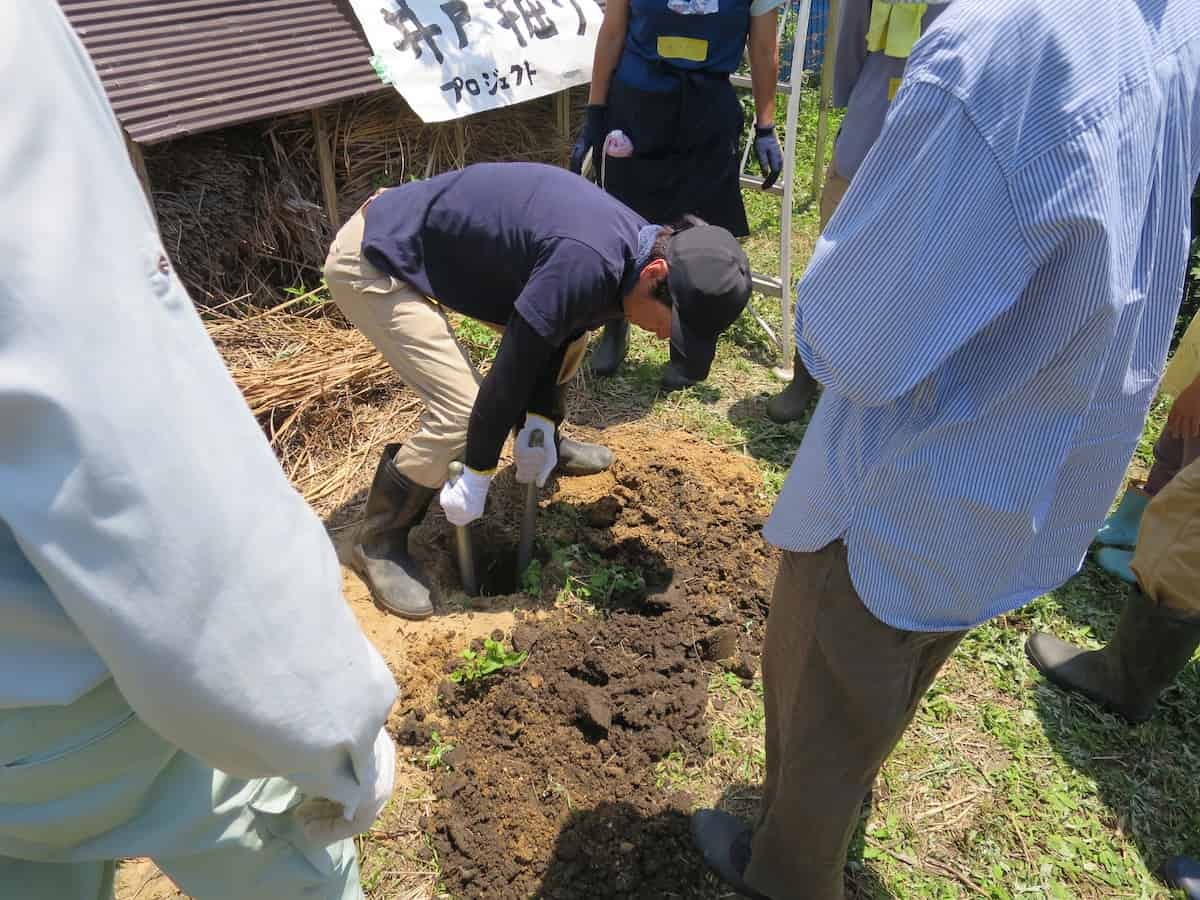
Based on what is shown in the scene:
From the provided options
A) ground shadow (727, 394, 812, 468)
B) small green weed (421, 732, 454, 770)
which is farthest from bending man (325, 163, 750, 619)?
ground shadow (727, 394, 812, 468)

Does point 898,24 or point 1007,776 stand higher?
point 898,24

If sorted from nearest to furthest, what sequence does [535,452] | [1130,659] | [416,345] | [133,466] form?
[133,466]
[1130,659]
[416,345]
[535,452]

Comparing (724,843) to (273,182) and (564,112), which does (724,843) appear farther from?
(564,112)

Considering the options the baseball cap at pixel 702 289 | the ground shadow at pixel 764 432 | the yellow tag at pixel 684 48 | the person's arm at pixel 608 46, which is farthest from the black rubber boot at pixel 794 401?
the baseball cap at pixel 702 289

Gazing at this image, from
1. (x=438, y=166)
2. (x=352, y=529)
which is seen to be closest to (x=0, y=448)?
(x=352, y=529)

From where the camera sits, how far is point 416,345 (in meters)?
2.90

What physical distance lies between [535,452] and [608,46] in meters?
2.19

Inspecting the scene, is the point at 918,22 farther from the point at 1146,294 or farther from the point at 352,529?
the point at 352,529

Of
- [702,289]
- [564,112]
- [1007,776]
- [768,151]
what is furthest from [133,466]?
[564,112]

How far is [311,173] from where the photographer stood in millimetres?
4613

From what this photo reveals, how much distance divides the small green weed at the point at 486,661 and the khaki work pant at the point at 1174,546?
1877 millimetres

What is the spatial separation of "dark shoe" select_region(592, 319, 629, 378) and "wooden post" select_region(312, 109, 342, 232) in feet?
5.20

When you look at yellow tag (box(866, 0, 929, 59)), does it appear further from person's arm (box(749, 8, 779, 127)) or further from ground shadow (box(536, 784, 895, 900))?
ground shadow (box(536, 784, 895, 900))

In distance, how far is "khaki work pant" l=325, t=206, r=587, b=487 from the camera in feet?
9.45
